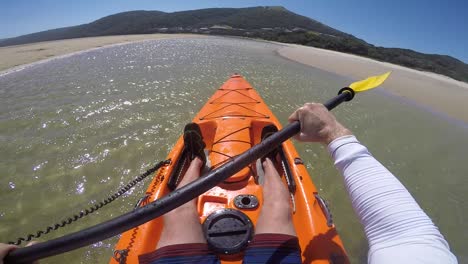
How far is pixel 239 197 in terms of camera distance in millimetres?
2439

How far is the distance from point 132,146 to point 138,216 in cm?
348

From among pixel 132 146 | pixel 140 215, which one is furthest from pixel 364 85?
pixel 132 146

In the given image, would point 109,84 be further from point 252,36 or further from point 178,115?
point 252,36

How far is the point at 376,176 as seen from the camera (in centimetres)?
115

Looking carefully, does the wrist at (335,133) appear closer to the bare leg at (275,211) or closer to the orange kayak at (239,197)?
the bare leg at (275,211)

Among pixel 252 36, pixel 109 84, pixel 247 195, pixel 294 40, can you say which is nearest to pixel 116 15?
pixel 252 36

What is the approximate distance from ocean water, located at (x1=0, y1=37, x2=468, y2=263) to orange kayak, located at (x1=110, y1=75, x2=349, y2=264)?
2.76 ft

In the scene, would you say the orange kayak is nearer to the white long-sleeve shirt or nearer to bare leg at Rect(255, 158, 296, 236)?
bare leg at Rect(255, 158, 296, 236)

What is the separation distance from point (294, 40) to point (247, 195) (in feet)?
127

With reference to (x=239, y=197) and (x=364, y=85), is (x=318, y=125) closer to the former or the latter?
(x=239, y=197)

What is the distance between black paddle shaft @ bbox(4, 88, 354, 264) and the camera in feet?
3.77

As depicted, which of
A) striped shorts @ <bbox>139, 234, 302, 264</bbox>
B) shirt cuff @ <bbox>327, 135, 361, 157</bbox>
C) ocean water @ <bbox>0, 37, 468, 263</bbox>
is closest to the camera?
shirt cuff @ <bbox>327, 135, 361, 157</bbox>

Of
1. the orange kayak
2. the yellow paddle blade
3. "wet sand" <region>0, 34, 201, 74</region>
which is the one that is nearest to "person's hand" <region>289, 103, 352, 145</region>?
the orange kayak

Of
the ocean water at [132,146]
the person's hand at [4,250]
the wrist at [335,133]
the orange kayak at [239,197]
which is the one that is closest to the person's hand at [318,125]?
the wrist at [335,133]
